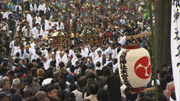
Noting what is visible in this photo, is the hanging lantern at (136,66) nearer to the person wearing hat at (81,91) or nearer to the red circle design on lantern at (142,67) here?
the red circle design on lantern at (142,67)

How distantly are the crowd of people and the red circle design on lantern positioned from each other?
0.26 m

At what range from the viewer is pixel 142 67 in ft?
16.7

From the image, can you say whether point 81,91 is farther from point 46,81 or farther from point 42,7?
point 42,7

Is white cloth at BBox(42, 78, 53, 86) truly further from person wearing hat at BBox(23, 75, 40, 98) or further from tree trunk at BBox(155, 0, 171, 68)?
tree trunk at BBox(155, 0, 171, 68)

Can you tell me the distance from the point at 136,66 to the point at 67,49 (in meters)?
9.22

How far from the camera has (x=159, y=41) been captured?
1266 cm

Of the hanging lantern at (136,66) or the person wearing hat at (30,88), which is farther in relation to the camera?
the person wearing hat at (30,88)

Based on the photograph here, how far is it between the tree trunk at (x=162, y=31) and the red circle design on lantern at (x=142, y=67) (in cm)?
741

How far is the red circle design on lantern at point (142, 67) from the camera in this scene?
5.06 m

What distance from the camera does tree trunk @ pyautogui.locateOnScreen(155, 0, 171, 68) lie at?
39.9 feet

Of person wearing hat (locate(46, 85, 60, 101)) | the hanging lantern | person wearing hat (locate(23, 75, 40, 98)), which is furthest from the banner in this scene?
person wearing hat (locate(23, 75, 40, 98))

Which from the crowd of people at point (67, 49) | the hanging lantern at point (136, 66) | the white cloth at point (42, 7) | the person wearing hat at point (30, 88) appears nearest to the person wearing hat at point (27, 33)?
the crowd of people at point (67, 49)

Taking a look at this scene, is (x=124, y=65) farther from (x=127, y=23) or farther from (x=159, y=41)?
(x=127, y=23)

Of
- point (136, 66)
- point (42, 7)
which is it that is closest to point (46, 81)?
point (136, 66)
